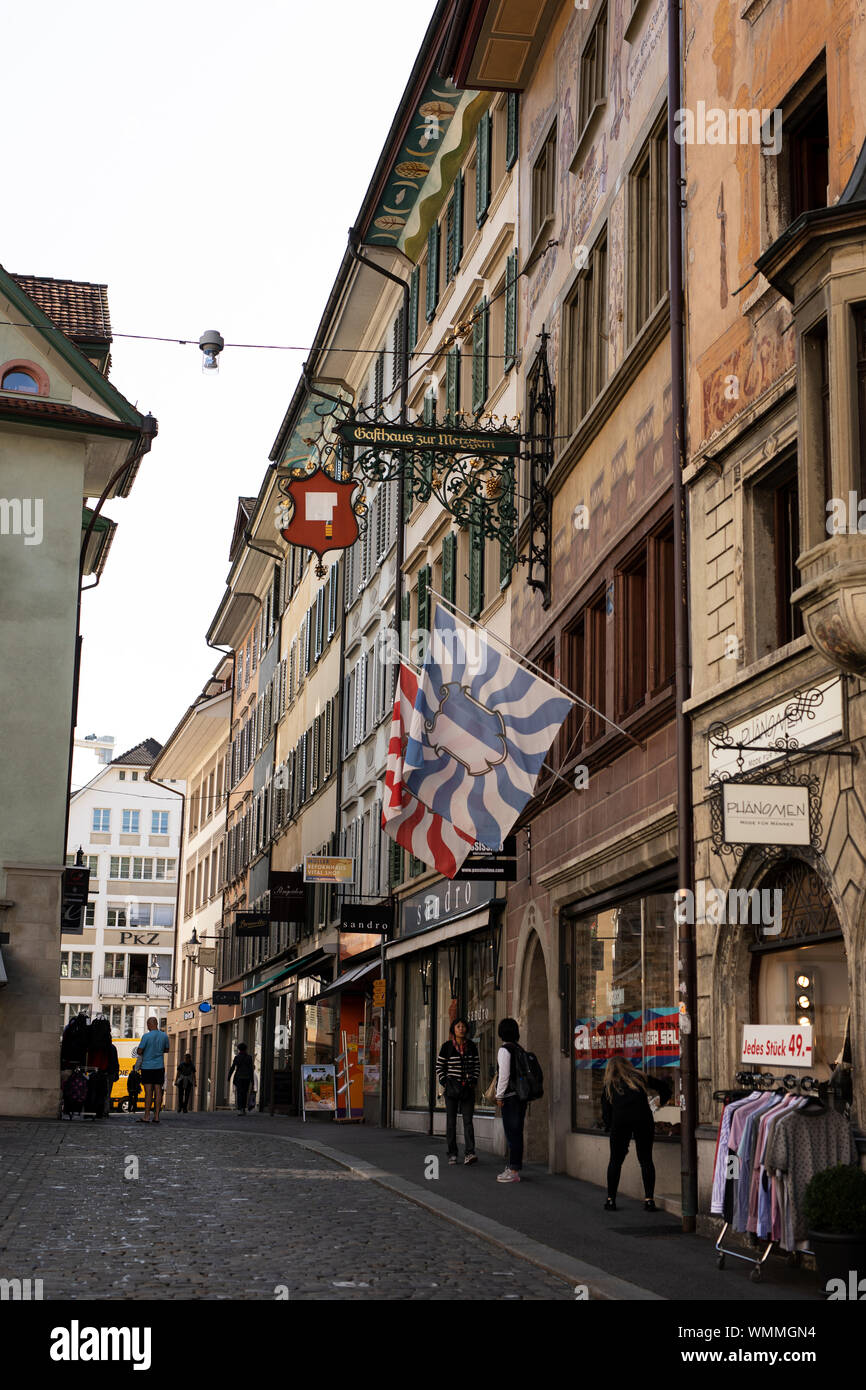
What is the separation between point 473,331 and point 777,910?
17336mm

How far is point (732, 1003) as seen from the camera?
47.0 ft

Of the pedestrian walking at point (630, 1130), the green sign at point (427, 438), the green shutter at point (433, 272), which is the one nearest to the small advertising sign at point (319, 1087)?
the green shutter at point (433, 272)

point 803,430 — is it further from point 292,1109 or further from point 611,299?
point 292,1109

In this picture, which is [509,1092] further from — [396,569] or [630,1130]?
[396,569]

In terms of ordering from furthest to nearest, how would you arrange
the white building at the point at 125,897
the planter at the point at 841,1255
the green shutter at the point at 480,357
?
the white building at the point at 125,897 → the green shutter at the point at 480,357 → the planter at the point at 841,1255

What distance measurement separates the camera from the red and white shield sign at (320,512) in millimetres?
24188

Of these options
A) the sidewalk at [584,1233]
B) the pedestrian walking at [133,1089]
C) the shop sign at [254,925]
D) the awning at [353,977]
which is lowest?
the pedestrian walking at [133,1089]

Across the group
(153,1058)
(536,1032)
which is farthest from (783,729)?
(153,1058)

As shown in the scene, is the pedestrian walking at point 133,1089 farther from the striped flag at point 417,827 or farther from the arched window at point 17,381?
the striped flag at point 417,827

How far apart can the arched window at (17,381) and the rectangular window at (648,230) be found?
16837 mm

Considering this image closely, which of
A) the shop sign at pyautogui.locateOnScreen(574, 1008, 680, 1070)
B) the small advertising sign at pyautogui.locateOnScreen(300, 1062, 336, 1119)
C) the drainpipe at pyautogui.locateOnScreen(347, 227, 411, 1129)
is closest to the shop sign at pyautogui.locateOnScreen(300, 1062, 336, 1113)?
the small advertising sign at pyautogui.locateOnScreen(300, 1062, 336, 1119)

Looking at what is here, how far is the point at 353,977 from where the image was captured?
117 feet

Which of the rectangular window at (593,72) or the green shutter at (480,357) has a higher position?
the rectangular window at (593,72)

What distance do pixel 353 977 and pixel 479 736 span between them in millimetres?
17663
